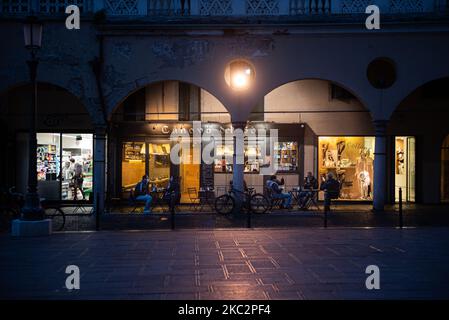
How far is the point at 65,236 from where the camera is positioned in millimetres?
10758

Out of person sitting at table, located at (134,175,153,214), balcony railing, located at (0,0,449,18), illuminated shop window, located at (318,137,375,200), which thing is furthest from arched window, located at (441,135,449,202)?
person sitting at table, located at (134,175,153,214)

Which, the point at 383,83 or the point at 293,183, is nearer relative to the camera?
the point at 383,83

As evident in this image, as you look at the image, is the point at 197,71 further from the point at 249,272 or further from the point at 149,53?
the point at 249,272

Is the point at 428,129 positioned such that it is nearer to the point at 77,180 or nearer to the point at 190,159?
the point at 190,159

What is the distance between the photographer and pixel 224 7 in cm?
1474

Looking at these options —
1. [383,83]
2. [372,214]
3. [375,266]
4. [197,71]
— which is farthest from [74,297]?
[383,83]

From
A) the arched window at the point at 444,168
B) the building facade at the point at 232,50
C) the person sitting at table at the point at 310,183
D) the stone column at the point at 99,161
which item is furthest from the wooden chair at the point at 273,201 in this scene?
the arched window at the point at 444,168

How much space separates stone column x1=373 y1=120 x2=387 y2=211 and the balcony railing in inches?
145

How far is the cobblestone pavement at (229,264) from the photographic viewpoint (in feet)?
20.5

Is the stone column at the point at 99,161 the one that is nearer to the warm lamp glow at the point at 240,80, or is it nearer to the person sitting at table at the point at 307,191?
the warm lamp glow at the point at 240,80

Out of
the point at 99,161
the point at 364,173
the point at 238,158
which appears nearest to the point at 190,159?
the point at 238,158

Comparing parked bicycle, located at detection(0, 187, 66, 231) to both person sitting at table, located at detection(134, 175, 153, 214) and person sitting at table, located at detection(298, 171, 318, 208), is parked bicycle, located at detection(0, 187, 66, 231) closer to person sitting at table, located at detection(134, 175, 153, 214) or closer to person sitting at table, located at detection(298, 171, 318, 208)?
person sitting at table, located at detection(134, 175, 153, 214)

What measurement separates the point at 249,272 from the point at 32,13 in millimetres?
11549

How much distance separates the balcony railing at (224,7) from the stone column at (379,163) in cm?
368
